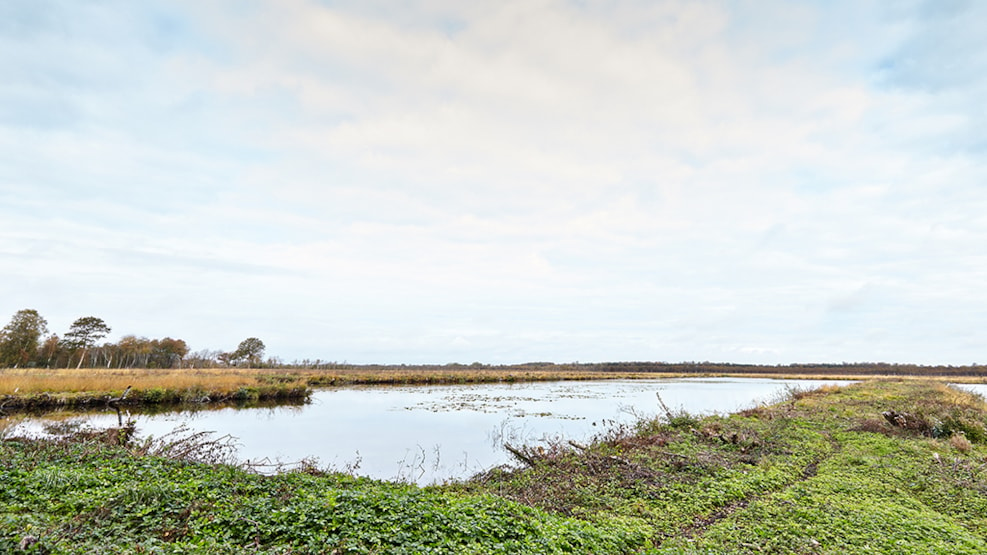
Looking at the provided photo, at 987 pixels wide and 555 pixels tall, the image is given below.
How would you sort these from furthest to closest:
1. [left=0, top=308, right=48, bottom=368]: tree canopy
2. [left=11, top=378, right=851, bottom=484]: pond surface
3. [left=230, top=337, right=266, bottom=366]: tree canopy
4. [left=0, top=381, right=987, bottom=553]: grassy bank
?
[left=230, top=337, right=266, bottom=366]: tree canopy, [left=0, top=308, right=48, bottom=368]: tree canopy, [left=11, top=378, right=851, bottom=484]: pond surface, [left=0, top=381, right=987, bottom=553]: grassy bank

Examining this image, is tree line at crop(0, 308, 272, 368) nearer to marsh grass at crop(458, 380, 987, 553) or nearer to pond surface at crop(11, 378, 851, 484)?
pond surface at crop(11, 378, 851, 484)

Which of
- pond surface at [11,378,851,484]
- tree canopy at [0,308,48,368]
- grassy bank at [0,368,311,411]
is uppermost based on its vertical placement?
tree canopy at [0,308,48,368]

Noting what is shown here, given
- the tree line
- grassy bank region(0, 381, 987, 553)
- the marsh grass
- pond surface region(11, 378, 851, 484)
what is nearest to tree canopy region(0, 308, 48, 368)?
the tree line

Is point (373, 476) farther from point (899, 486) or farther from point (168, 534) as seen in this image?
point (899, 486)

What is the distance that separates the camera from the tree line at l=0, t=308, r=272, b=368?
62.8m

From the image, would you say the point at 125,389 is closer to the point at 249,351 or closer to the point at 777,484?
the point at 777,484

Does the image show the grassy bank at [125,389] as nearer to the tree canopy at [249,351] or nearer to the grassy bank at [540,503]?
the grassy bank at [540,503]

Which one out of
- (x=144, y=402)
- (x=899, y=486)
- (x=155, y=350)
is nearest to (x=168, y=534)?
(x=899, y=486)

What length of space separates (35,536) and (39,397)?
27.7 meters

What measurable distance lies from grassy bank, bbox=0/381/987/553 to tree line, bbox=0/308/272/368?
7087cm

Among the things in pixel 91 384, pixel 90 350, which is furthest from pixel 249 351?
pixel 91 384

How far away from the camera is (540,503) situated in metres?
9.74

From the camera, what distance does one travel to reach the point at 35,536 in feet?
18.9

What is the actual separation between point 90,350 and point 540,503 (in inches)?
4055
